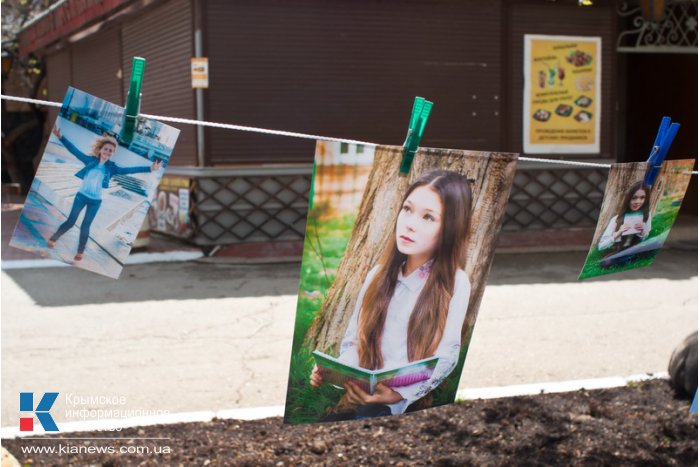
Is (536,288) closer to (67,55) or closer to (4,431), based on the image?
(4,431)

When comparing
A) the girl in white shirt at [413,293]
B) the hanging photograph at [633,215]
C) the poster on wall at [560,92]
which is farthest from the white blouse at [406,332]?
the poster on wall at [560,92]

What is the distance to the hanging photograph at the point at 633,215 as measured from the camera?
355cm

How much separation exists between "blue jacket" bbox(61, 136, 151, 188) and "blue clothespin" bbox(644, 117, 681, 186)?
2233mm

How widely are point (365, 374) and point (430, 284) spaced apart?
1.32 feet

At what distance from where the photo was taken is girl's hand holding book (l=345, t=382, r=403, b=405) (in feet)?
9.53

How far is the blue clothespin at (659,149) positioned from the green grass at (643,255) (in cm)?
17

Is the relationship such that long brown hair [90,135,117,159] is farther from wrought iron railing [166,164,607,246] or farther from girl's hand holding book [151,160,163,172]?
wrought iron railing [166,164,607,246]

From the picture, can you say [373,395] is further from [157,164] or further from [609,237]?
[609,237]

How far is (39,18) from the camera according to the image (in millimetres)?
19344

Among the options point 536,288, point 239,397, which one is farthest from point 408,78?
point 239,397

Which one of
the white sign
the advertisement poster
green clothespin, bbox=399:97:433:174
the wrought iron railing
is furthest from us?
the advertisement poster

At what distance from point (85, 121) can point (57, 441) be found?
2178 mm

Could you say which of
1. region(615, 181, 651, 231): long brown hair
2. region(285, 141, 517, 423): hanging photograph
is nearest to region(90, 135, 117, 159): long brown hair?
region(285, 141, 517, 423): hanging photograph

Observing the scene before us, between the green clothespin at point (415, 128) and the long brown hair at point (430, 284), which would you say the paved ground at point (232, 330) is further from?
the green clothespin at point (415, 128)
